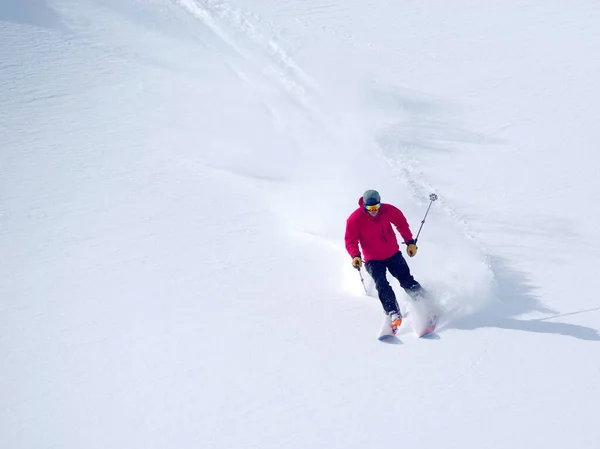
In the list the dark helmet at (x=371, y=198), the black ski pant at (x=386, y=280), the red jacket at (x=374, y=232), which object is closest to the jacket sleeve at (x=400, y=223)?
the red jacket at (x=374, y=232)

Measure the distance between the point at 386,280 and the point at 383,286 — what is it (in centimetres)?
7

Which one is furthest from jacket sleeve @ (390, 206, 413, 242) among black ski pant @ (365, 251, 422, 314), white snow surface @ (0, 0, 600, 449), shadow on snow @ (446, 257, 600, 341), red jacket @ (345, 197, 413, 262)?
shadow on snow @ (446, 257, 600, 341)

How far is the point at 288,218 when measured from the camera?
33.2ft

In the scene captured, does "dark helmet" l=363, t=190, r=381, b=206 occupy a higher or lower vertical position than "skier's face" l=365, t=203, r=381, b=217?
higher

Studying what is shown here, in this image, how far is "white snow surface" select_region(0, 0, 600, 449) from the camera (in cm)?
691

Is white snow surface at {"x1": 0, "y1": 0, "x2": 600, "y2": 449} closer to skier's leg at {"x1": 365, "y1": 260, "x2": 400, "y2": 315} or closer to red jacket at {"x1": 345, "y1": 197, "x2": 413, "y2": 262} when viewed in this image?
skier's leg at {"x1": 365, "y1": 260, "x2": 400, "y2": 315}

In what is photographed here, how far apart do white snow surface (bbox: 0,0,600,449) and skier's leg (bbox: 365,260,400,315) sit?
298 millimetres

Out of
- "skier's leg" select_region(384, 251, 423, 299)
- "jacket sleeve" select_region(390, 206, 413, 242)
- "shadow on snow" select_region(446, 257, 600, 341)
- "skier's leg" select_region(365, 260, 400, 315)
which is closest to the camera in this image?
"shadow on snow" select_region(446, 257, 600, 341)

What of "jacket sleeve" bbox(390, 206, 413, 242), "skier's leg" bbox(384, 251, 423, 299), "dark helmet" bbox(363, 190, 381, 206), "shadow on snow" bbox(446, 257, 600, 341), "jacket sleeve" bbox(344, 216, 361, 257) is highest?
"dark helmet" bbox(363, 190, 381, 206)

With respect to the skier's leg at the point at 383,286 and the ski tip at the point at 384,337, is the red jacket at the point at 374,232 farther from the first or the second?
the ski tip at the point at 384,337

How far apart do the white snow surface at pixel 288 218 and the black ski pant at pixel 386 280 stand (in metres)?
0.32

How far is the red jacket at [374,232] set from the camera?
312 inches

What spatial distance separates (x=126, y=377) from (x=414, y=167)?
527cm

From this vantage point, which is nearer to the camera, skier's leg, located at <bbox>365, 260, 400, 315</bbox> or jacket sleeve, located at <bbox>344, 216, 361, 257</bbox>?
skier's leg, located at <bbox>365, 260, 400, 315</bbox>
